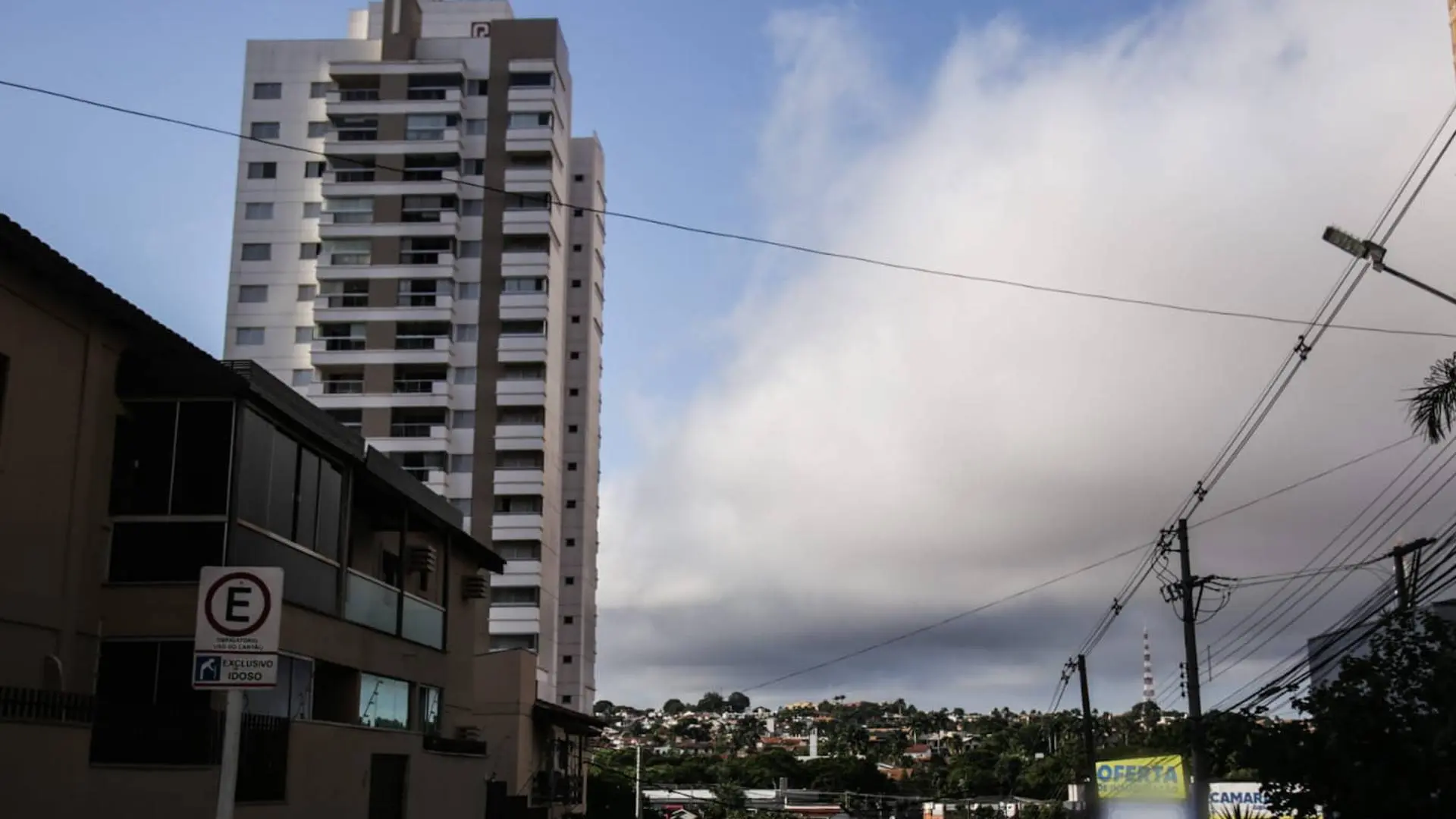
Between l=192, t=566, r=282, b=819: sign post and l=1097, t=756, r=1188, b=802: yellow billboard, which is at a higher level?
l=192, t=566, r=282, b=819: sign post

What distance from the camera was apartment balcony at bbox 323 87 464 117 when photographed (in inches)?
3081

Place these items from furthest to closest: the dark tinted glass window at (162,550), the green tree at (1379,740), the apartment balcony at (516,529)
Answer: the apartment balcony at (516,529) < the dark tinted glass window at (162,550) < the green tree at (1379,740)

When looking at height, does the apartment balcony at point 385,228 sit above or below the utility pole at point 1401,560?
above

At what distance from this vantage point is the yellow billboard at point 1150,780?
228 feet

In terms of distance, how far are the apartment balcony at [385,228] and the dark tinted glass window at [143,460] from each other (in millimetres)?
59781

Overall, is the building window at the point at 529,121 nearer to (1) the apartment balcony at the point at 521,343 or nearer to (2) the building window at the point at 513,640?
(1) the apartment balcony at the point at 521,343

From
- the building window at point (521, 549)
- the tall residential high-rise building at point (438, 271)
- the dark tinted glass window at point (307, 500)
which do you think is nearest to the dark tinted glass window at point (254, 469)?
the dark tinted glass window at point (307, 500)

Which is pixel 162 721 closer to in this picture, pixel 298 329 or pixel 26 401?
pixel 26 401

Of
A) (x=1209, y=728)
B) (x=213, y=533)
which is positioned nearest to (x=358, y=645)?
(x=213, y=533)

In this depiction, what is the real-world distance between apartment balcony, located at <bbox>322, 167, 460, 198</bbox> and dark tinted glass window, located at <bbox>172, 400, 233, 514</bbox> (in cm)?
Answer: 6040

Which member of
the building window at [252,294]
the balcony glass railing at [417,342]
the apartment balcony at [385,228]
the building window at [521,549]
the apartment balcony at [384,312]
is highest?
the apartment balcony at [385,228]

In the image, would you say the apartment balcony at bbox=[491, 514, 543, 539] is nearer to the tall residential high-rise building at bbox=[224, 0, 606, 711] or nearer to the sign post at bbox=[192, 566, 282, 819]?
the tall residential high-rise building at bbox=[224, 0, 606, 711]

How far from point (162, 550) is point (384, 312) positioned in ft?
197

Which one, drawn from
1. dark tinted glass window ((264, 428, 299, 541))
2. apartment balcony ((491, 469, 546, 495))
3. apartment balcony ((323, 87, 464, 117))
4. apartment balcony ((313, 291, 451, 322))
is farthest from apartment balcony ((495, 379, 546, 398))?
dark tinted glass window ((264, 428, 299, 541))
